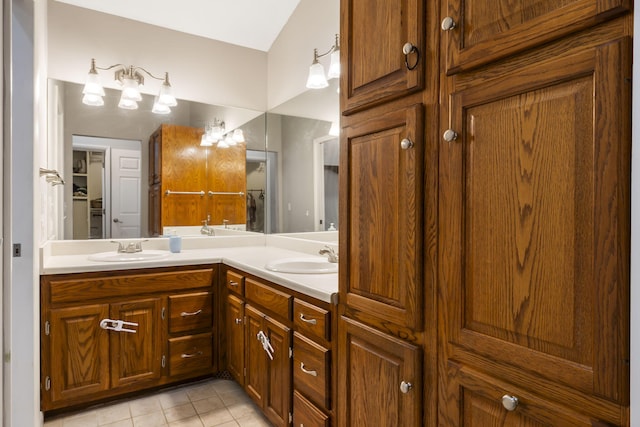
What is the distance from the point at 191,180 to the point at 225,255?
0.81 metres

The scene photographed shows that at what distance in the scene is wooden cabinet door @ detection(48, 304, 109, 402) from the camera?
81.0 inches

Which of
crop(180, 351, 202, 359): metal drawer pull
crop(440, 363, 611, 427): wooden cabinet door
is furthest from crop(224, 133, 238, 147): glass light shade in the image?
crop(440, 363, 611, 427): wooden cabinet door

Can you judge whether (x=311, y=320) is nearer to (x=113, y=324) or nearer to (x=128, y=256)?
(x=113, y=324)

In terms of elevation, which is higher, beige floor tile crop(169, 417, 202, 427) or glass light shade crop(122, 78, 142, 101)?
glass light shade crop(122, 78, 142, 101)

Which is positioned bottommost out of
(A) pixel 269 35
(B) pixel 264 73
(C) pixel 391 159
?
(C) pixel 391 159

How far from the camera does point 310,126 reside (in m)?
2.67

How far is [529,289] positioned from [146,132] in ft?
9.13

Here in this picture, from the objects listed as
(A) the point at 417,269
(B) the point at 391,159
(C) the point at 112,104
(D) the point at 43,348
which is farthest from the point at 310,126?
(D) the point at 43,348

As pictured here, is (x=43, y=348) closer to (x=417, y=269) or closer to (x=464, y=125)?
(x=417, y=269)

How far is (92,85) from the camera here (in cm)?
259

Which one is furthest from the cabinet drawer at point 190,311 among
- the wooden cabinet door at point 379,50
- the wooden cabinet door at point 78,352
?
the wooden cabinet door at point 379,50

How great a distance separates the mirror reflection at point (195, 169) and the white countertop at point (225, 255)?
9 cm

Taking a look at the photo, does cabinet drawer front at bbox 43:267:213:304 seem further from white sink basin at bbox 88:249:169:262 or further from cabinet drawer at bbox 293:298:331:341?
cabinet drawer at bbox 293:298:331:341

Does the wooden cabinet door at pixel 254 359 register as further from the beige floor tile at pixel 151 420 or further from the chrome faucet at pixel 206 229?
the chrome faucet at pixel 206 229
